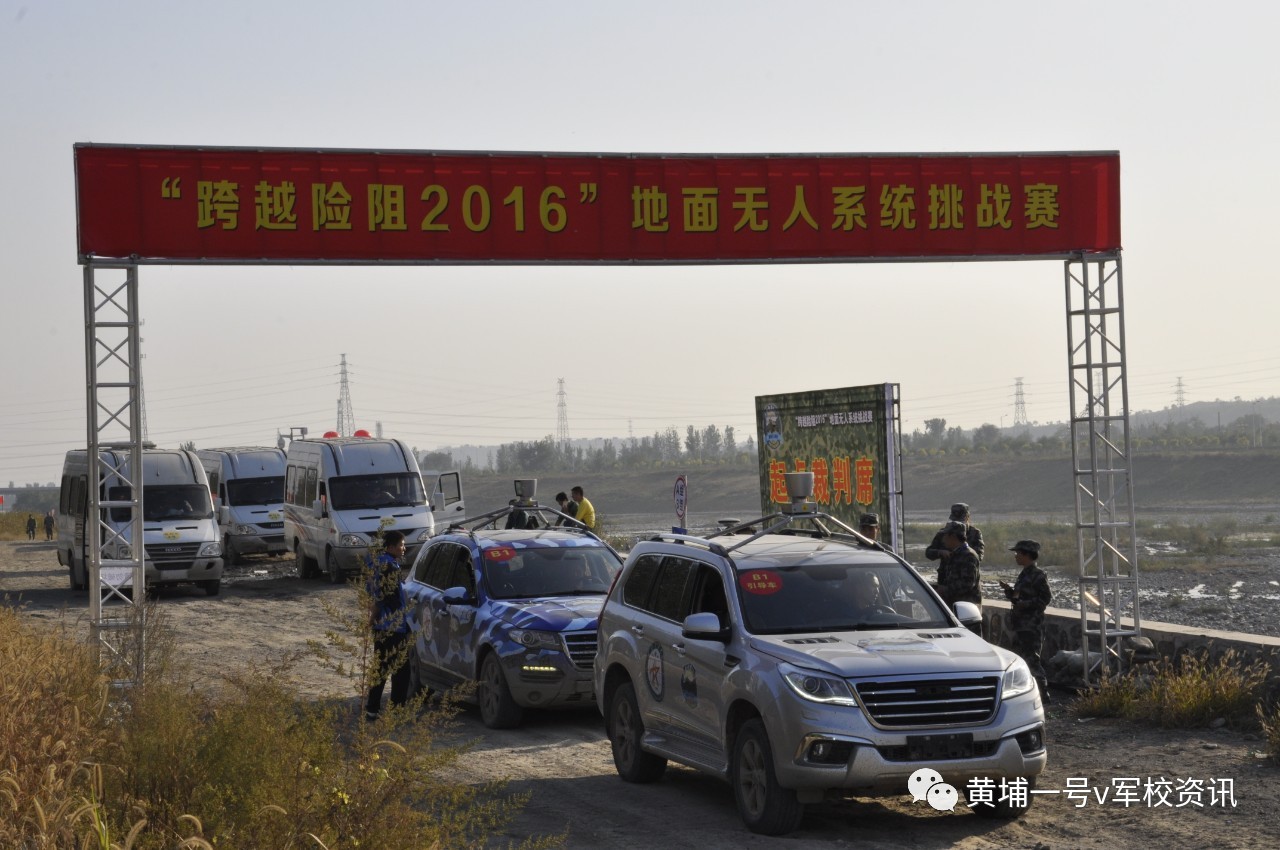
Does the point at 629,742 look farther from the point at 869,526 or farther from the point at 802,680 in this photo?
the point at 869,526

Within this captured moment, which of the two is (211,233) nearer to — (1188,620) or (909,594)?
(909,594)

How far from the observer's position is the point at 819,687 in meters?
8.92

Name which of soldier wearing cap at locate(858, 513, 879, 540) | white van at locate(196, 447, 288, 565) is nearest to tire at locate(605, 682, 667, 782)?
soldier wearing cap at locate(858, 513, 879, 540)

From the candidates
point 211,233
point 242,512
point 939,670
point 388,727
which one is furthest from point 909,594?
point 242,512

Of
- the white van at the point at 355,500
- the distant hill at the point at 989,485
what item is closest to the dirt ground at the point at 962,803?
the white van at the point at 355,500

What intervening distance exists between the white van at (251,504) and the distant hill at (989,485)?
45010 mm

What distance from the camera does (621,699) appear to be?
11.3 metres

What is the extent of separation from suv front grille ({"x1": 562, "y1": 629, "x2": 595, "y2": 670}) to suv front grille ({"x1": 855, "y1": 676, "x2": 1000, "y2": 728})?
497 centimetres

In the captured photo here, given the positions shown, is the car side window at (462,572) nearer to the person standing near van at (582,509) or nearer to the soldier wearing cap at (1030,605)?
the soldier wearing cap at (1030,605)

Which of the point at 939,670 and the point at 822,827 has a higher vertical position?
Result: the point at 939,670

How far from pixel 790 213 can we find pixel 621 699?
6.54 metres

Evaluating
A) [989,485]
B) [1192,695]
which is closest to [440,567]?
[1192,695]

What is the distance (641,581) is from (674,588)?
59cm

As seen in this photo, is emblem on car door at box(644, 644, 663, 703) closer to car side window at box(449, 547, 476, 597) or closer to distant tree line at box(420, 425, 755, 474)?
car side window at box(449, 547, 476, 597)
